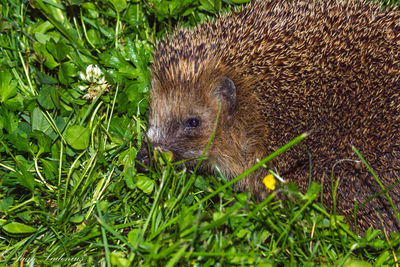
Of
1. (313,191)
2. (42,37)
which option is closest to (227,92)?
(313,191)

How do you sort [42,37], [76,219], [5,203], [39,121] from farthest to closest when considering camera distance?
1. [42,37]
2. [39,121]
3. [5,203]
4. [76,219]

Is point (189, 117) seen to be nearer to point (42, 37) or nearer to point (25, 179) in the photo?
point (25, 179)

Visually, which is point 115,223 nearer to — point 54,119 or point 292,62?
point 54,119

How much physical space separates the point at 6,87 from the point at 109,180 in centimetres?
105

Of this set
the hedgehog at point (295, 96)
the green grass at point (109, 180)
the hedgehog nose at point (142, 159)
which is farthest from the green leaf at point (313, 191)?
the hedgehog nose at point (142, 159)

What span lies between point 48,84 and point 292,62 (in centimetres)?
185

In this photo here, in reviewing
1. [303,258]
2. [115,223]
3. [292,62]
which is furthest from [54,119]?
[303,258]

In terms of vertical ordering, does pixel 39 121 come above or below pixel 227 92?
below

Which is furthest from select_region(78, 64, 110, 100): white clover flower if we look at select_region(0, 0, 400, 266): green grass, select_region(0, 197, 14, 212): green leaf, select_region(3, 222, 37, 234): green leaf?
select_region(3, 222, 37, 234): green leaf

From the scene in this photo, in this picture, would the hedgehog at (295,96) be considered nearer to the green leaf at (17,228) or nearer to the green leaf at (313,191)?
the green leaf at (313,191)

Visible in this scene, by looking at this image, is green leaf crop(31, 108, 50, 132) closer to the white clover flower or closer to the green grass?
the green grass

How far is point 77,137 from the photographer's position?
331 centimetres

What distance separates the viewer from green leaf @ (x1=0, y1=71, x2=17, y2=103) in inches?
139

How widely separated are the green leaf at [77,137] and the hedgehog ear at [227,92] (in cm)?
93
